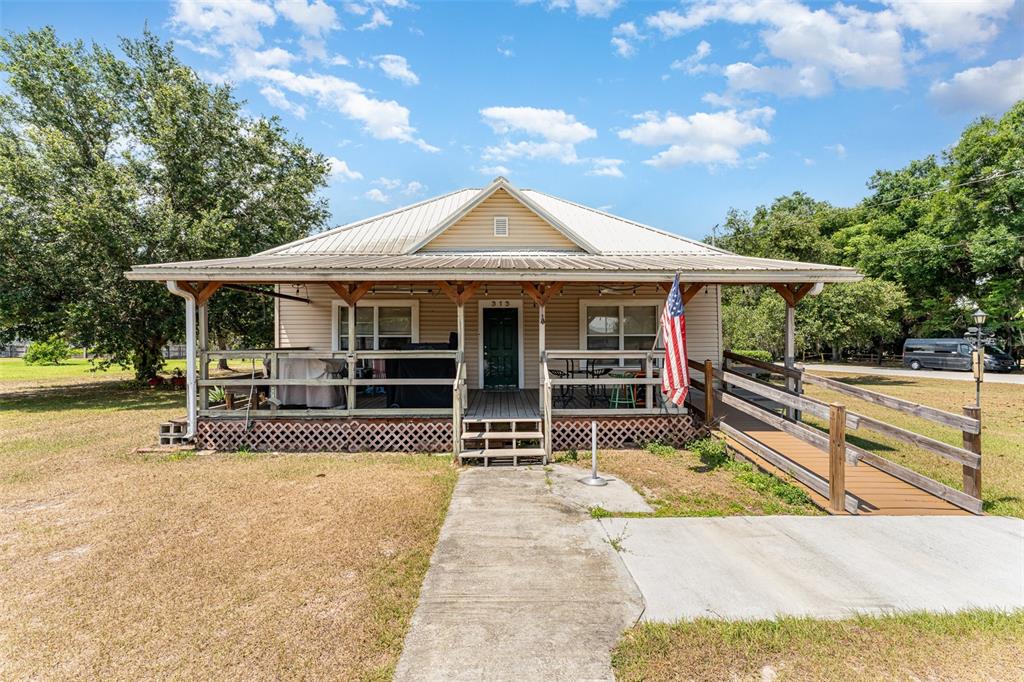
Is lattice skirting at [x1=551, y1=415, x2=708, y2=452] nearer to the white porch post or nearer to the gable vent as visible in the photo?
the white porch post

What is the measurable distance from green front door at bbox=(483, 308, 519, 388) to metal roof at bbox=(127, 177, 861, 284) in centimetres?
155

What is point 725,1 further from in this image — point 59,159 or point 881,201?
point 881,201

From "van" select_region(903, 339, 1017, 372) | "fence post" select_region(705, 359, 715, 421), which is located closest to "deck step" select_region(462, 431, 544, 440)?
"fence post" select_region(705, 359, 715, 421)

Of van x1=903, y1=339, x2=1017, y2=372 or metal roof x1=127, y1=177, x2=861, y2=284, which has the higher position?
metal roof x1=127, y1=177, x2=861, y2=284

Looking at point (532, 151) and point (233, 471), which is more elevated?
point (532, 151)

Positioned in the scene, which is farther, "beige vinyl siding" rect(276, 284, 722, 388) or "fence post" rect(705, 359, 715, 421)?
"beige vinyl siding" rect(276, 284, 722, 388)

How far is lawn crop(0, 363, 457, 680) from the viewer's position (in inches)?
116

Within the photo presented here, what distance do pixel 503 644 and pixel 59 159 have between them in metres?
22.0

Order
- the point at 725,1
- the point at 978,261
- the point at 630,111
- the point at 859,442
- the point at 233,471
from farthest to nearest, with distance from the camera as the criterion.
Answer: the point at 978,261
the point at 630,111
the point at 725,1
the point at 859,442
the point at 233,471

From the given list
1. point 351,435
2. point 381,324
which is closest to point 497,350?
point 381,324

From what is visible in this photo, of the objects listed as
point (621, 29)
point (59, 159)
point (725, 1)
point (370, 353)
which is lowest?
point (370, 353)

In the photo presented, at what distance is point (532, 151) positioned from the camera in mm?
20422

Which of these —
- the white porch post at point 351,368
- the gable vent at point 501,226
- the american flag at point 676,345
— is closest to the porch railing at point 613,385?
the american flag at point 676,345

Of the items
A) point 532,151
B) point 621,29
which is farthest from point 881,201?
point 621,29
